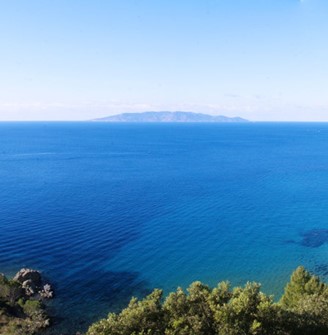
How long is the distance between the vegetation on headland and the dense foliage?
1791cm

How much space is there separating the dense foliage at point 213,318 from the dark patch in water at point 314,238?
4335cm

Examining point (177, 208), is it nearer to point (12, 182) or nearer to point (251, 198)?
point (251, 198)

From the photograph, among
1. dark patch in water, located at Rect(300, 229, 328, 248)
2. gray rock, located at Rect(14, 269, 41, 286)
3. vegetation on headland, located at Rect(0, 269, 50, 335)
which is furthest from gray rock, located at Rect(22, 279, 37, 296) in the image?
dark patch in water, located at Rect(300, 229, 328, 248)

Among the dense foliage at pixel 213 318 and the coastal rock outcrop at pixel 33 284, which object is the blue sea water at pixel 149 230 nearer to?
the coastal rock outcrop at pixel 33 284

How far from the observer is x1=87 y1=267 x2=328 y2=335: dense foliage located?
23672mm

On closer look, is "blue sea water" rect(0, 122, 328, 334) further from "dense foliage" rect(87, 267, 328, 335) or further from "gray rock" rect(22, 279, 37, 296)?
"dense foliage" rect(87, 267, 328, 335)

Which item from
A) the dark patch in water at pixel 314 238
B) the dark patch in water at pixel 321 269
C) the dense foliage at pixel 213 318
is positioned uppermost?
the dense foliage at pixel 213 318

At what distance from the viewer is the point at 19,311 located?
42.7 metres

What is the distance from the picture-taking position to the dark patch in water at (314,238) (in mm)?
68125

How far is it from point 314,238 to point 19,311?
56.9 metres

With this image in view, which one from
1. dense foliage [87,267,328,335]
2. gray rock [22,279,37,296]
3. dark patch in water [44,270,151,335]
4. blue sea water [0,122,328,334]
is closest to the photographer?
dense foliage [87,267,328,335]

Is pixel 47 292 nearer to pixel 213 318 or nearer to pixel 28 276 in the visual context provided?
pixel 28 276

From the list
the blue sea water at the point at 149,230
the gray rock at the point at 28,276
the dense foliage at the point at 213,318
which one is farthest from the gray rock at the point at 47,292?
the dense foliage at the point at 213,318

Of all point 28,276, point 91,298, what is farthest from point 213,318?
point 28,276
